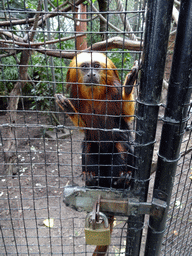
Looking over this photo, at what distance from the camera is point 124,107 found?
1901 mm

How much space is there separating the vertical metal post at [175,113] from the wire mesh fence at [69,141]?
10 centimetres

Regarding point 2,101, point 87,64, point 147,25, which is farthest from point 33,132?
point 147,25

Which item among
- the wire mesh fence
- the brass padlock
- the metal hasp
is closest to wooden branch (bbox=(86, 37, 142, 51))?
the wire mesh fence

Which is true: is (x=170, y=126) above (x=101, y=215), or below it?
above

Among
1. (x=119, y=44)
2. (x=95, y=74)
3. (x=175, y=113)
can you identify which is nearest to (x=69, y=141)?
(x=95, y=74)

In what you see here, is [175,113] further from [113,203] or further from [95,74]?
[95,74]

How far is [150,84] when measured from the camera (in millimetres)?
961

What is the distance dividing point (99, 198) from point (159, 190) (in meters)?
0.34

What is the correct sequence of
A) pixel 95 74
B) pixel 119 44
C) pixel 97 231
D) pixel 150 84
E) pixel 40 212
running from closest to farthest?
1. pixel 150 84
2. pixel 97 231
3. pixel 119 44
4. pixel 95 74
5. pixel 40 212

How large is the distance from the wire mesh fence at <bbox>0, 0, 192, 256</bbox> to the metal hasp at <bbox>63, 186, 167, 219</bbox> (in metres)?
0.07

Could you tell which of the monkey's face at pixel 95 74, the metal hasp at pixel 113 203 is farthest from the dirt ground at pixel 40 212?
the monkey's face at pixel 95 74

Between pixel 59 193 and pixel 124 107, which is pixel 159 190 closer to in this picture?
pixel 124 107

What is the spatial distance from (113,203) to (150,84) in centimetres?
69

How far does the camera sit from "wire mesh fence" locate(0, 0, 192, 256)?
44.2 inches
